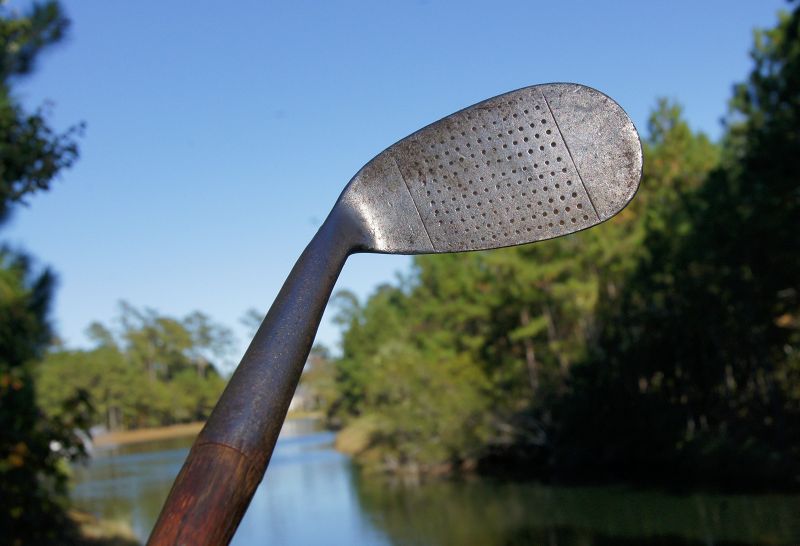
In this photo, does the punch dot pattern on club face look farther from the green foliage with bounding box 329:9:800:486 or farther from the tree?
the green foliage with bounding box 329:9:800:486

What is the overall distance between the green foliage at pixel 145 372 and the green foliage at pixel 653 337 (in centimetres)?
1666

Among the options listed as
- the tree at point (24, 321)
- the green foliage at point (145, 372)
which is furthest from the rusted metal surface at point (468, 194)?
the green foliage at point (145, 372)

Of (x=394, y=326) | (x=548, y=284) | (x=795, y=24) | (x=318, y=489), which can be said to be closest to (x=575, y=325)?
(x=548, y=284)

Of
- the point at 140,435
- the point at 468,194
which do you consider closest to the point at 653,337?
the point at 468,194

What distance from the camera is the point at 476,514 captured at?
1396 centimetres

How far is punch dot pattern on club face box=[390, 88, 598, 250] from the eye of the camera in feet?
2.69

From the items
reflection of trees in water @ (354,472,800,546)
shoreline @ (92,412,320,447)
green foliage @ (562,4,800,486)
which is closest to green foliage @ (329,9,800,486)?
green foliage @ (562,4,800,486)

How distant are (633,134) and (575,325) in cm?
1949

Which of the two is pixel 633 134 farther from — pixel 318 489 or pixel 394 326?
pixel 394 326

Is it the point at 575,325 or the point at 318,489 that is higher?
the point at 575,325

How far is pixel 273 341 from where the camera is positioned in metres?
0.68

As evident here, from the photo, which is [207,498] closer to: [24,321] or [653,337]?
[24,321]

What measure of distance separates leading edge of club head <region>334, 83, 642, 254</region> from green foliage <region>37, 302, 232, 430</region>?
1392 inches

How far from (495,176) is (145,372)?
43141 millimetres
